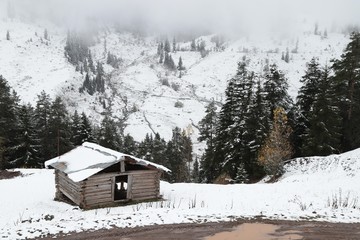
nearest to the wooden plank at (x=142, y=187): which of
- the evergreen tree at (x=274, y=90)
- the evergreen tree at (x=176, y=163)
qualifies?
the evergreen tree at (x=274, y=90)

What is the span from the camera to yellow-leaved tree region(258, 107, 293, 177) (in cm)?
3658

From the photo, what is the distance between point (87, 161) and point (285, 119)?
2152 cm

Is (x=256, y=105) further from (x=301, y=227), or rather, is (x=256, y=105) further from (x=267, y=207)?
(x=301, y=227)

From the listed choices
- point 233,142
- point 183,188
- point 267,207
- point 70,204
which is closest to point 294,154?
point 233,142

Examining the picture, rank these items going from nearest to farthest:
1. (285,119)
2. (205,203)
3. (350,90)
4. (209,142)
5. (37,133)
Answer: (205,203) < (285,119) < (350,90) < (37,133) < (209,142)

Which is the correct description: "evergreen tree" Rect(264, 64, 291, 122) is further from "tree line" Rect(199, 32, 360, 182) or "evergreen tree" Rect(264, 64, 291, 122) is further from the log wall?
the log wall

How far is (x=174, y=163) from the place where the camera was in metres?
64.3

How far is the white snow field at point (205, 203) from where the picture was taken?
56.9 ft

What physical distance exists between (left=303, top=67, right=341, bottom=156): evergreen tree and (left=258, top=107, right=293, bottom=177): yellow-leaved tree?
2.94m

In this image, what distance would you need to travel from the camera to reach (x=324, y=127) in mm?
37562

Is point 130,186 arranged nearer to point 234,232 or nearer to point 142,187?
point 142,187

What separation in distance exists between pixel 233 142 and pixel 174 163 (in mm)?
24607

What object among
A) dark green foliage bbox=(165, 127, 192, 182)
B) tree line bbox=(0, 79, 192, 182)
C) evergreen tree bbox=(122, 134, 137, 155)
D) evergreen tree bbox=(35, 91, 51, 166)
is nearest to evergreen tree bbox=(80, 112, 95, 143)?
tree line bbox=(0, 79, 192, 182)

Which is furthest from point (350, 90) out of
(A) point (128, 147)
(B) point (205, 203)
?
(A) point (128, 147)
